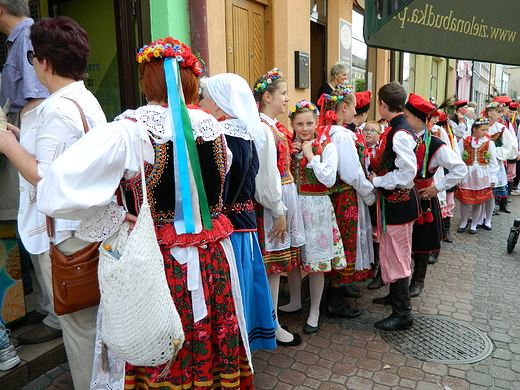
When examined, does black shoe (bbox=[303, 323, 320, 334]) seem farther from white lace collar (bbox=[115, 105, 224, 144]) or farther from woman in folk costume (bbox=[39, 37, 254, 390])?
white lace collar (bbox=[115, 105, 224, 144])

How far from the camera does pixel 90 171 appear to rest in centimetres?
171

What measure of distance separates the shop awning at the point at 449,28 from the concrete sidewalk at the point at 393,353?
2157 mm

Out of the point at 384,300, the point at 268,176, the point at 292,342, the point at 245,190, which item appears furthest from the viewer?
the point at 384,300

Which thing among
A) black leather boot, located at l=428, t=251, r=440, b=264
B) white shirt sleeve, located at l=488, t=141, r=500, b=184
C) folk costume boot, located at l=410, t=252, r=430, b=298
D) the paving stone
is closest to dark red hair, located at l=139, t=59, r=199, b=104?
the paving stone

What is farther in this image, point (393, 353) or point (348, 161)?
point (348, 161)

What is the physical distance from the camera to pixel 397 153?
11.8 ft

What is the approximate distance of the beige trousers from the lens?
230cm

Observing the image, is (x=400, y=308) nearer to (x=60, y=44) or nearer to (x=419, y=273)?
(x=419, y=273)

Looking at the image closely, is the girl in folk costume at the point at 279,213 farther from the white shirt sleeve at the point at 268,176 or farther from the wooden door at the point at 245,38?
the wooden door at the point at 245,38

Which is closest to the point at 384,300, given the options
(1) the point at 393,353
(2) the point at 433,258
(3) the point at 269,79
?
(1) the point at 393,353

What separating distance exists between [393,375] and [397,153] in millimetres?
1658

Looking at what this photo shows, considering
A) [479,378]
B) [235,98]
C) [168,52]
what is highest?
[168,52]

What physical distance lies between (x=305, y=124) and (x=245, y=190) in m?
1.26

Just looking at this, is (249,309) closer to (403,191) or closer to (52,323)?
(52,323)
